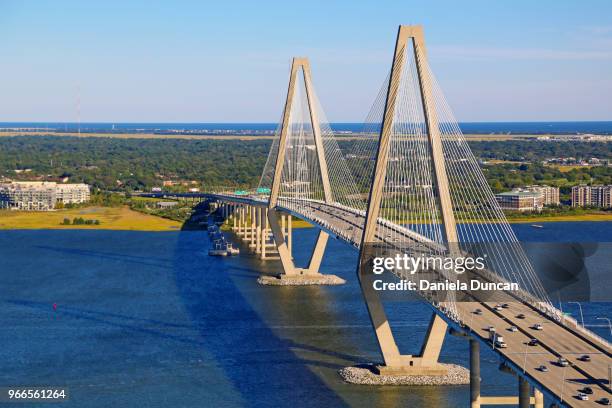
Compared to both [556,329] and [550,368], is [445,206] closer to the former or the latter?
[556,329]

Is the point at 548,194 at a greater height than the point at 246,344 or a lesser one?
greater

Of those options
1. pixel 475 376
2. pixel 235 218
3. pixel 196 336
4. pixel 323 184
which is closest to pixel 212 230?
pixel 235 218

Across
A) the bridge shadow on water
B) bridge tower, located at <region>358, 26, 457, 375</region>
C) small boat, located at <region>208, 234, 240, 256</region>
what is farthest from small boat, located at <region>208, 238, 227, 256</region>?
bridge tower, located at <region>358, 26, 457, 375</region>

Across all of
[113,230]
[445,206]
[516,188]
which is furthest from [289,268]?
[516,188]

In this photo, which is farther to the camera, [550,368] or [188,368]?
[188,368]

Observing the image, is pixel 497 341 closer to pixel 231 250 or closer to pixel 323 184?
pixel 323 184

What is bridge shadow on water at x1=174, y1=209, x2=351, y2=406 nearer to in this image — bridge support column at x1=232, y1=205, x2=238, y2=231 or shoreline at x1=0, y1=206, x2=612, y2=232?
bridge support column at x1=232, y1=205, x2=238, y2=231
